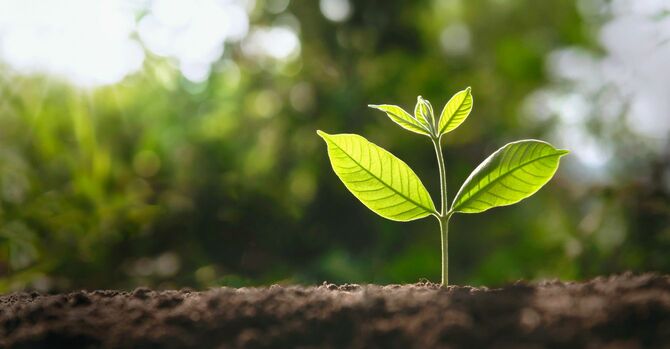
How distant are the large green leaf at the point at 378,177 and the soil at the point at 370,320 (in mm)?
124

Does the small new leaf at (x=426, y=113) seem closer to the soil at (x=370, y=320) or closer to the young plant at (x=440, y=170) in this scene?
the young plant at (x=440, y=170)

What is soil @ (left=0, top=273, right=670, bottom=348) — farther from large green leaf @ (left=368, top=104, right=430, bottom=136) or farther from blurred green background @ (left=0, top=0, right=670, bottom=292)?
blurred green background @ (left=0, top=0, right=670, bottom=292)

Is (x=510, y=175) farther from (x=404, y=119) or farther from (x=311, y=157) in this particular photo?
(x=311, y=157)

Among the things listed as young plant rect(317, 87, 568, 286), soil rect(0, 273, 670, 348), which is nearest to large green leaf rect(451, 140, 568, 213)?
young plant rect(317, 87, 568, 286)

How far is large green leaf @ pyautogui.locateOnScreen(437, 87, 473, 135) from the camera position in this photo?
2.53ft

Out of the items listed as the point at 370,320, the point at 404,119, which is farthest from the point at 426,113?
the point at 370,320

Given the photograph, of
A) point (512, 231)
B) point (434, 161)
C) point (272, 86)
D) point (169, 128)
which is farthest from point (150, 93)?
point (512, 231)

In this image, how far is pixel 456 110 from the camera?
30.6 inches

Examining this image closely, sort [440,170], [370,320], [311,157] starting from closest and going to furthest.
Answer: [370,320], [440,170], [311,157]

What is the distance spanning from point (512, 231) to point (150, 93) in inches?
70.1

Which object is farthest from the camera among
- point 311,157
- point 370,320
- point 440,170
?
point 311,157

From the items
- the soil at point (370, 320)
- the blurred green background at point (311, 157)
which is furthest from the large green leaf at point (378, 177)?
the blurred green background at point (311, 157)

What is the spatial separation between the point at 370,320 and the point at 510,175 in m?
0.29

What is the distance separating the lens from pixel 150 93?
121 inches
